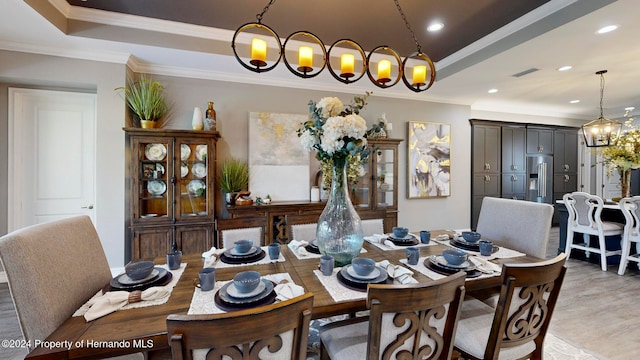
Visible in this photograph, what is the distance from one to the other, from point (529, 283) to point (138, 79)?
434 cm

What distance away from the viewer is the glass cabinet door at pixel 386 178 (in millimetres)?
4309

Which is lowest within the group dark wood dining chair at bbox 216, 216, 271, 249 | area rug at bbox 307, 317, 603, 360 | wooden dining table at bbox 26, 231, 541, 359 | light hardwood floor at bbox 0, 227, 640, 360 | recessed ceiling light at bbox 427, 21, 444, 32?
area rug at bbox 307, 317, 603, 360

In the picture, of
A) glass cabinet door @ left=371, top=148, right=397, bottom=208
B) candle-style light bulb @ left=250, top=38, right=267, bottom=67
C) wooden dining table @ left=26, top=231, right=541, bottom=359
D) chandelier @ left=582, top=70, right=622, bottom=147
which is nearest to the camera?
wooden dining table @ left=26, top=231, right=541, bottom=359

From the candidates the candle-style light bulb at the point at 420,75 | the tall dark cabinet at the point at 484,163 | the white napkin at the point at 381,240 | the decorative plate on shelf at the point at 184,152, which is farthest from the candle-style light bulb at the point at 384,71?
the tall dark cabinet at the point at 484,163

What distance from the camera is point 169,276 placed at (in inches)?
58.2

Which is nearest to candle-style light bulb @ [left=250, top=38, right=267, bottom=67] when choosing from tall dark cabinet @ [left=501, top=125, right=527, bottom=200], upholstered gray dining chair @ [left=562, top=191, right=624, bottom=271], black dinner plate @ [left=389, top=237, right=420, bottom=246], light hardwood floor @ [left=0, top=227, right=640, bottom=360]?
black dinner plate @ [left=389, top=237, right=420, bottom=246]

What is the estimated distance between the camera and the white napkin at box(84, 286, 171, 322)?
3.66 feet

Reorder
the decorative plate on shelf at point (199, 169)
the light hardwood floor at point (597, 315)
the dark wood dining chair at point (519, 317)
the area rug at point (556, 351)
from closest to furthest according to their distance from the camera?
the dark wood dining chair at point (519, 317) → the area rug at point (556, 351) → the light hardwood floor at point (597, 315) → the decorative plate on shelf at point (199, 169)

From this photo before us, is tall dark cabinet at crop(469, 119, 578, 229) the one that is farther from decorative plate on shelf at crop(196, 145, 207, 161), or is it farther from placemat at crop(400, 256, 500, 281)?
decorative plate on shelf at crop(196, 145, 207, 161)

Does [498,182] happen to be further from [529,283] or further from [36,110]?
[36,110]

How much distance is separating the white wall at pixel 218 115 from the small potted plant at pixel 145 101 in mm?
105

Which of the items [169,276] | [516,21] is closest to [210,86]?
[169,276]

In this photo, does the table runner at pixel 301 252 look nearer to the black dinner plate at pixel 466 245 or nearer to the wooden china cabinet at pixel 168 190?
the black dinner plate at pixel 466 245

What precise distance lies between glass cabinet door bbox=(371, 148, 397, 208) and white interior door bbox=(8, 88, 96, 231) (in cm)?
392
